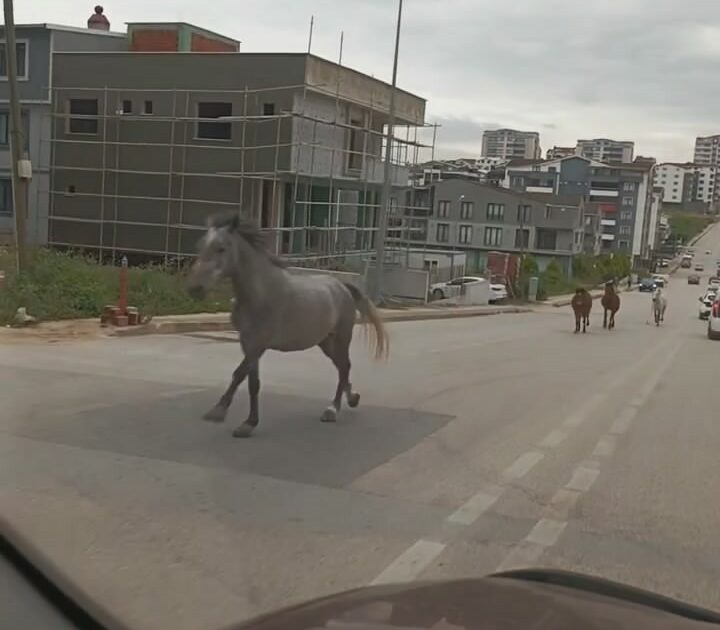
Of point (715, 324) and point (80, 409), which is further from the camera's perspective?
point (715, 324)

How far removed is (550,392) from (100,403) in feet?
20.0

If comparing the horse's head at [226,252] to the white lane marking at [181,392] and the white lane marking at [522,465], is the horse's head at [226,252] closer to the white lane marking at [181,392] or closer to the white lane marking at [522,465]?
the white lane marking at [181,392]

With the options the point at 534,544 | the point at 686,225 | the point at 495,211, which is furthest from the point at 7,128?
the point at 686,225

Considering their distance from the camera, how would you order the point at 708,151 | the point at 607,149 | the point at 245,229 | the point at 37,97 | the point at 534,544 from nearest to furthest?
1. the point at 534,544
2. the point at 245,229
3. the point at 37,97
4. the point at 708,151
5. the point at 607,149

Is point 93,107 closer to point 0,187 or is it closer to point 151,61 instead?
point 151,61

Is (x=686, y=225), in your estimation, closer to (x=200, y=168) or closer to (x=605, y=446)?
(x=200, y=168)

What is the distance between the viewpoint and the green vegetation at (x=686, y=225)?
273ft

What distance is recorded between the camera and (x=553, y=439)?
937 centimetres

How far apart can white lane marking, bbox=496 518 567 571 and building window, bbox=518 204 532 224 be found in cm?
7374

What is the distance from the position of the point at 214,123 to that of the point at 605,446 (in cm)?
2203

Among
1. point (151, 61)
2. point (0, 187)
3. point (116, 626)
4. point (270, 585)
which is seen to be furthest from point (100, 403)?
point (0, 187)

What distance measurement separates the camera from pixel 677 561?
18.4ft

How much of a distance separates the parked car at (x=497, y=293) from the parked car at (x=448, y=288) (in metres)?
3.35

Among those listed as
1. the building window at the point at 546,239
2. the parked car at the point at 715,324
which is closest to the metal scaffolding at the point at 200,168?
the parked car at the point at 715,324
